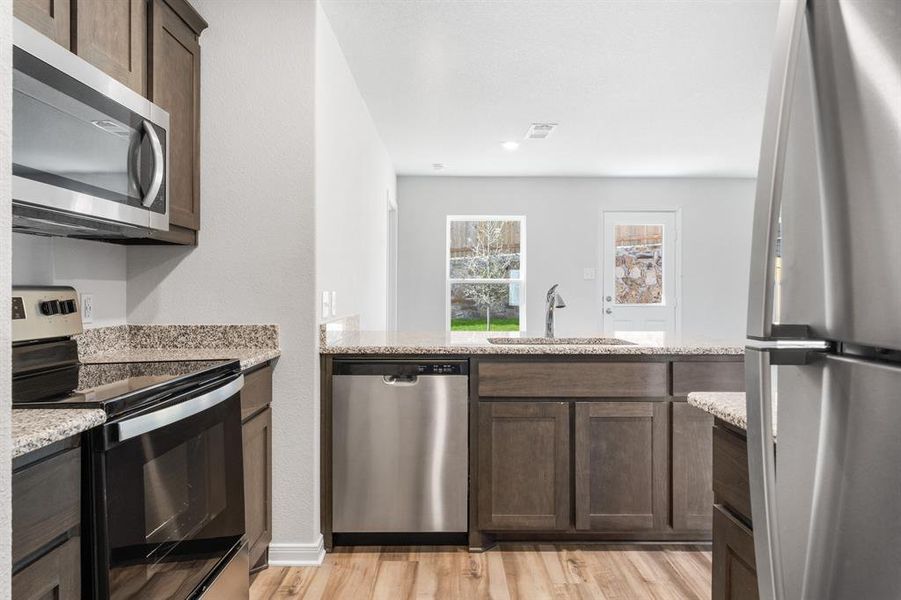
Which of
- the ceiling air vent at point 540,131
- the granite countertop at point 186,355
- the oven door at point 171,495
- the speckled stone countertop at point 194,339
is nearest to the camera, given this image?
the oven door at point 171,495

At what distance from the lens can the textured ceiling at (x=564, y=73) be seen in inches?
A: 103

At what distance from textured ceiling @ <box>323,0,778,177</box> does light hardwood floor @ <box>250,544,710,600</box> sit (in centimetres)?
237

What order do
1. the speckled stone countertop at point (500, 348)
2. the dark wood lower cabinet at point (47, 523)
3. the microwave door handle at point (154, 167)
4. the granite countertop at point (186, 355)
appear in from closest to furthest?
the dark wood lower cabinet at point (47, 523)
the microwave door handle at point (154, 167)
the granite countertop at point (186, 355)
the speckled stone countertop at point (500, 348)

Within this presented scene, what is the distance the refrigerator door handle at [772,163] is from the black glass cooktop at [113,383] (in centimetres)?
123

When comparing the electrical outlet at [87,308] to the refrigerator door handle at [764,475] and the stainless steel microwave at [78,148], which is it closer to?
the stainless steel microwave at [78,148]

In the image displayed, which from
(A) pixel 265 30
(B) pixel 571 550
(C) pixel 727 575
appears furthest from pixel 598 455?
(A) pixel 265 30

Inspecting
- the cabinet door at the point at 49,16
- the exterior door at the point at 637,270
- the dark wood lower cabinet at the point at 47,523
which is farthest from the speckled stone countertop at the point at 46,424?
the exterior door at the point at 637,270

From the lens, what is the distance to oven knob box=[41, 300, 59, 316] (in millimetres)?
1570

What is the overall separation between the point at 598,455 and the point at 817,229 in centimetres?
213

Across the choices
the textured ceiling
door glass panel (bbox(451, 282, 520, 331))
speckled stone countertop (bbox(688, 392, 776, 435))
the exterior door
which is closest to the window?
door glass panel (bbox(451, 282, 520, 331))

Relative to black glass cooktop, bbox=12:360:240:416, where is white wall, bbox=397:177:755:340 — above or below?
above

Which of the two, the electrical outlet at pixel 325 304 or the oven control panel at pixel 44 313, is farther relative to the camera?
the electrical outlet at pixel 325 304

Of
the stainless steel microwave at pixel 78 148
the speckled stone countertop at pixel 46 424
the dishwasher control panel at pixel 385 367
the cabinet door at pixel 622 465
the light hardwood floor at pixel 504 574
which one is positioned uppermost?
the stainless steel microwave at pixel 78 148

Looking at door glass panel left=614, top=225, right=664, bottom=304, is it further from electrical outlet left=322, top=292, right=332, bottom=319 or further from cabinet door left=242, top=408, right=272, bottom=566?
cabinet door left=242, top=408, right=272, bottom=566
